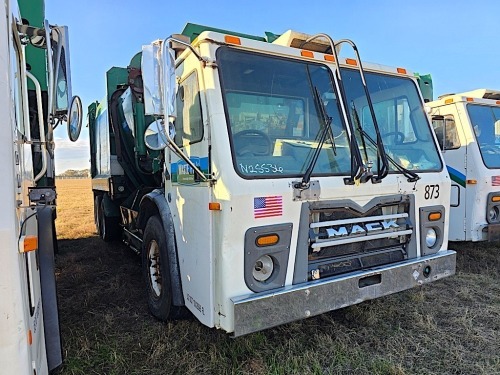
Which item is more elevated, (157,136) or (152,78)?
(152,78)

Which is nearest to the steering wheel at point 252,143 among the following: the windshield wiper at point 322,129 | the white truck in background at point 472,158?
the windshield wiper at point 322,129

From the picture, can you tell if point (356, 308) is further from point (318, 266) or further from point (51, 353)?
point (51, 353)

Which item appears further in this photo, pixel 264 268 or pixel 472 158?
pixel 472 158

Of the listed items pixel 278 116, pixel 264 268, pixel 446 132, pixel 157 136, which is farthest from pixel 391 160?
pixel 446 132

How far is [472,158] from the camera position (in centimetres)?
529

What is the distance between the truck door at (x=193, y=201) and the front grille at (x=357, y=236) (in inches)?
31.0

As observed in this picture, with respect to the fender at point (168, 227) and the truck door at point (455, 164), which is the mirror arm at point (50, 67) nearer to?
the fender at point (168, 227)

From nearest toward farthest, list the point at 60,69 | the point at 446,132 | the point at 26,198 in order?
the point at 26,198 < the point at 60,69 < the point at 446,132

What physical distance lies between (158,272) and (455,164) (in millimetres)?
4496

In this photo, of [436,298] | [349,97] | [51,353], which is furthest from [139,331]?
[436,298]

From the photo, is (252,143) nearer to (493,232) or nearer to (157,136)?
(157,136)

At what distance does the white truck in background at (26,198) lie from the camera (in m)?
1.51

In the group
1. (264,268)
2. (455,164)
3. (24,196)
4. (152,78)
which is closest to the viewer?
(24,196)

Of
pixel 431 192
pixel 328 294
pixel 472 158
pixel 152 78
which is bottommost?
pixel 328 294
